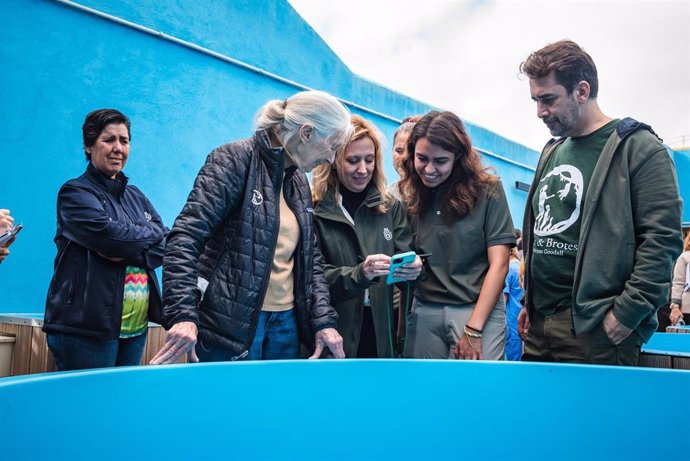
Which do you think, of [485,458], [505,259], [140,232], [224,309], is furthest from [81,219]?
[485,458]

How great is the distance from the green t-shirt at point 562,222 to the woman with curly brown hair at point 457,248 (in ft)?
0.76

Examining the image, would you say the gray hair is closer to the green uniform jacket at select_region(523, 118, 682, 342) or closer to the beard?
the beard

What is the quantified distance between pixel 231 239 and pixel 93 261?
802 millimetres

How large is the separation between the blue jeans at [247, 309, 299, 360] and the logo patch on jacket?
13.8 inches

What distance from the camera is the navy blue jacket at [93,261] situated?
87.3 inches

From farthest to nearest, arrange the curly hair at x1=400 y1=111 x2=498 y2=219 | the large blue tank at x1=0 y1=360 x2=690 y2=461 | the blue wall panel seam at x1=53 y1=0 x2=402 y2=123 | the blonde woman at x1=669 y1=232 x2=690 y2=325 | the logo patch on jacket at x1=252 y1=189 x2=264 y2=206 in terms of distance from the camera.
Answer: the blonde woman at x1=669 y1=232 x2=690 y2=325, the blue wall panel seam at x1=53 y1=0 x2=402 y2=123, the curly hair at x1=400 y1=111 x2=498 y2=219, the logo patch on jacket at x1=252 y1=189 x2=264 y2=206, the large blue tank at x1=0 y1=360 x2=690 y2=461

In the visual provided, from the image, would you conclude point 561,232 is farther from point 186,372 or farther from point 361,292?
point 186,372

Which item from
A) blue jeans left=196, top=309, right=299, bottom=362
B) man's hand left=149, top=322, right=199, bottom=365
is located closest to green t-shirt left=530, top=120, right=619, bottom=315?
blue jeans left=196, top=309, right=299, bottom=362

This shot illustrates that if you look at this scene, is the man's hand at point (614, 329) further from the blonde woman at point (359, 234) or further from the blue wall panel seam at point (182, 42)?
the blue wall panel seam at point (182, 42)

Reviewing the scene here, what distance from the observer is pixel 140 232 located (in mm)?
2422

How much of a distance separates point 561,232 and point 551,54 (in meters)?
0.60

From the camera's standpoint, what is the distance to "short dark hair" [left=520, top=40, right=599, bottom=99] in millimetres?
1963

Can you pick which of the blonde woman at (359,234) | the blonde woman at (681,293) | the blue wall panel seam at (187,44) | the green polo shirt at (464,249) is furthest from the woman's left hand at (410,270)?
the blonde woman at (681,293)

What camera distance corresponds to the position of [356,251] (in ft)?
7.48
